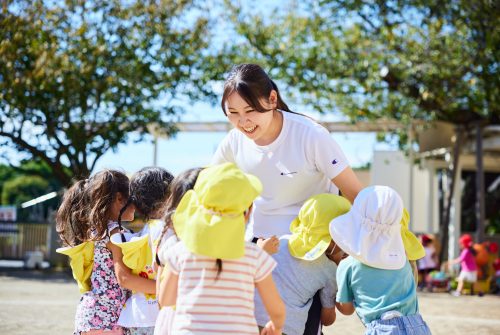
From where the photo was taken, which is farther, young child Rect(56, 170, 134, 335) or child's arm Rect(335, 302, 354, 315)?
young child Rect(56, 170, 134, 335)

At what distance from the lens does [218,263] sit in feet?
8.90

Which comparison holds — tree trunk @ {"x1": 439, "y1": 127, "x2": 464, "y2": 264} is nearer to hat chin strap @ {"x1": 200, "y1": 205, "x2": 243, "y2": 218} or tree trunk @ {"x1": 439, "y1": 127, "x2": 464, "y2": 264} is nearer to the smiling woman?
the smiling woman

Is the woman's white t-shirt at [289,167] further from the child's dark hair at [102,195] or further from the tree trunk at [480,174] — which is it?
the tree trunk at [480,174]

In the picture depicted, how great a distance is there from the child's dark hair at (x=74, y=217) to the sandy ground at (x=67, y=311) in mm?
3502

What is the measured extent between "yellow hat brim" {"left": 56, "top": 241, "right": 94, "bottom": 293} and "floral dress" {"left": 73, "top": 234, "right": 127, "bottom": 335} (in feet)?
0.10

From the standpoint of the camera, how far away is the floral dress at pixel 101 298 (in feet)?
12.2

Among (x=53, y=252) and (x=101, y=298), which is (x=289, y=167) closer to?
(x=101, y=298)

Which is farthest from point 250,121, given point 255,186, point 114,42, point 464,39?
point 114,42

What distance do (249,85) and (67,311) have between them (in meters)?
6.76

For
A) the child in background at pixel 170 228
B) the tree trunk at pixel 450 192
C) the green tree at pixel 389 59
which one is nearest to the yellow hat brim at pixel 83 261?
the child in background at pixel 170 228

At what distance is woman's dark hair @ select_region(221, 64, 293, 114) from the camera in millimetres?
3094

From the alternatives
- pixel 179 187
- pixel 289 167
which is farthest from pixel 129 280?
pixel 289 167

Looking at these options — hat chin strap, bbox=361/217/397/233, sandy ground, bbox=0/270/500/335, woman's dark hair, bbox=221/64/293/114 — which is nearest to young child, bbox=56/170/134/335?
woman's dark hair, bbox=221/64/293/114

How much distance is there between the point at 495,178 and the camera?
2075 cm
